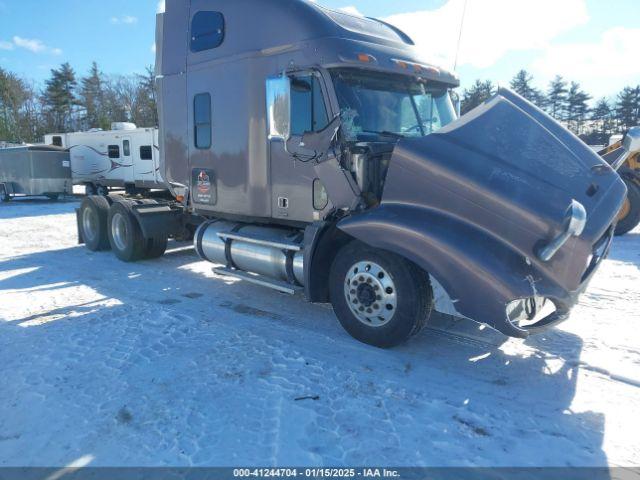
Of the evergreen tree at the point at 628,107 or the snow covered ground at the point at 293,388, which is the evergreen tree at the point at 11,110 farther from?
the evergreen tree at the point at 628,107

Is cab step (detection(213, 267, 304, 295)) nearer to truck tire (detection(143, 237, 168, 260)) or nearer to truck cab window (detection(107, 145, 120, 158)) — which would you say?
truck tire (detection(143, 237, 168, 260))

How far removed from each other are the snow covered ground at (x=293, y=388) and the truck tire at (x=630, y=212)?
19.5 ft

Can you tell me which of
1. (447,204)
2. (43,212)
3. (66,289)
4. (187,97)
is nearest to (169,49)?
(187,97)

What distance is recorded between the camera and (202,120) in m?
6.56

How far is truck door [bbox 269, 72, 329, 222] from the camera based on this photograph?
4918 mm

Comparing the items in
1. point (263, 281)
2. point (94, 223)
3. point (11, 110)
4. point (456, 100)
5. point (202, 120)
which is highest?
point (11, 110)

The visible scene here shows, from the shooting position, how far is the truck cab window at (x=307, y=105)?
16.0ft

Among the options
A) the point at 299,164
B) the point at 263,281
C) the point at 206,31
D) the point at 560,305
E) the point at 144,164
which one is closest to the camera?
the point at 560,305

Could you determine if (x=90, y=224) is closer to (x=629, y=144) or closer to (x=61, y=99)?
(x=629, y=144)

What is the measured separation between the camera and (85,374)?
4.01 metres

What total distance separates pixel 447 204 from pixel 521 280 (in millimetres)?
812

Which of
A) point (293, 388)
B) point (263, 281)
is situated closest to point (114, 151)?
point (263, 281)

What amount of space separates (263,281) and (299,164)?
1.46m

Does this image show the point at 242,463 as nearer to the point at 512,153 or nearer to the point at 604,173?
the point at 512,153
